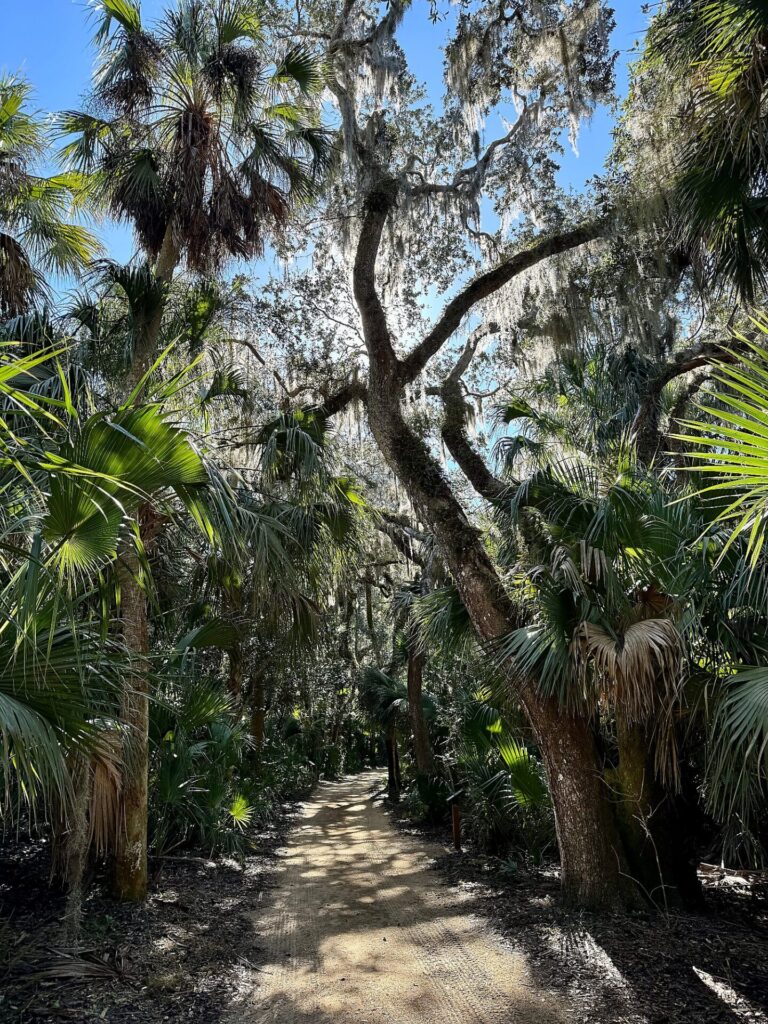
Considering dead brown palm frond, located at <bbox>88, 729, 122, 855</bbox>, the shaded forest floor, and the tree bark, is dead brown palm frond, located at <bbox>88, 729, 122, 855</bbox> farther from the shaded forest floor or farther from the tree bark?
the tree bark

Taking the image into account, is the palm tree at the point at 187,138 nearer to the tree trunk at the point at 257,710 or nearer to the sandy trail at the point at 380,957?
the sandy trail at the point at 380,957

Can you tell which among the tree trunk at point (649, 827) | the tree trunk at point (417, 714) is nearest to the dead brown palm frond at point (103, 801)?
the tree trunk at point (649, 827)

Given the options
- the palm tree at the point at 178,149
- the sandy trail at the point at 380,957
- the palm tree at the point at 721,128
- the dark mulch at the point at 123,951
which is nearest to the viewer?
the dark mulch at the point at 123,951

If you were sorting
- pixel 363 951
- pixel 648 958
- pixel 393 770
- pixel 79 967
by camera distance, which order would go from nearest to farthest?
pixel 79 967
pixel 648 958
pixel 363 951
pixel 393 770

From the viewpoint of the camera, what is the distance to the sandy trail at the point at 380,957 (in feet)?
13.2

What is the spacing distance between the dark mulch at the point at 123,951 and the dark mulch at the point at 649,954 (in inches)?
80.1

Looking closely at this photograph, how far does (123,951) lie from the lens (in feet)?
15.0

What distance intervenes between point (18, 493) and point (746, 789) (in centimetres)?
421

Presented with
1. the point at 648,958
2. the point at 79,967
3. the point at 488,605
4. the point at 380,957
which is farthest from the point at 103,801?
the point at 648,958

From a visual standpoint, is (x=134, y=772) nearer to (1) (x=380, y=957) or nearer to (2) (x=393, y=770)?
(1) (x=380, y=957)

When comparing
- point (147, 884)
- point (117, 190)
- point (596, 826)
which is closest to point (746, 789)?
point (596, 826)

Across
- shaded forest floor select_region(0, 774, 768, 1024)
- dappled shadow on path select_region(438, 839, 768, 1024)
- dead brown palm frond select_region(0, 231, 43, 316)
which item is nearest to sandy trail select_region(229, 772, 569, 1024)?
shaded forest floor select_region(0, 774, 768, 1024)

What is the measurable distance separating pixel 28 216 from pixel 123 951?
21.4ft

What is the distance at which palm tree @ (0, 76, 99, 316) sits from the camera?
21.2 feet
